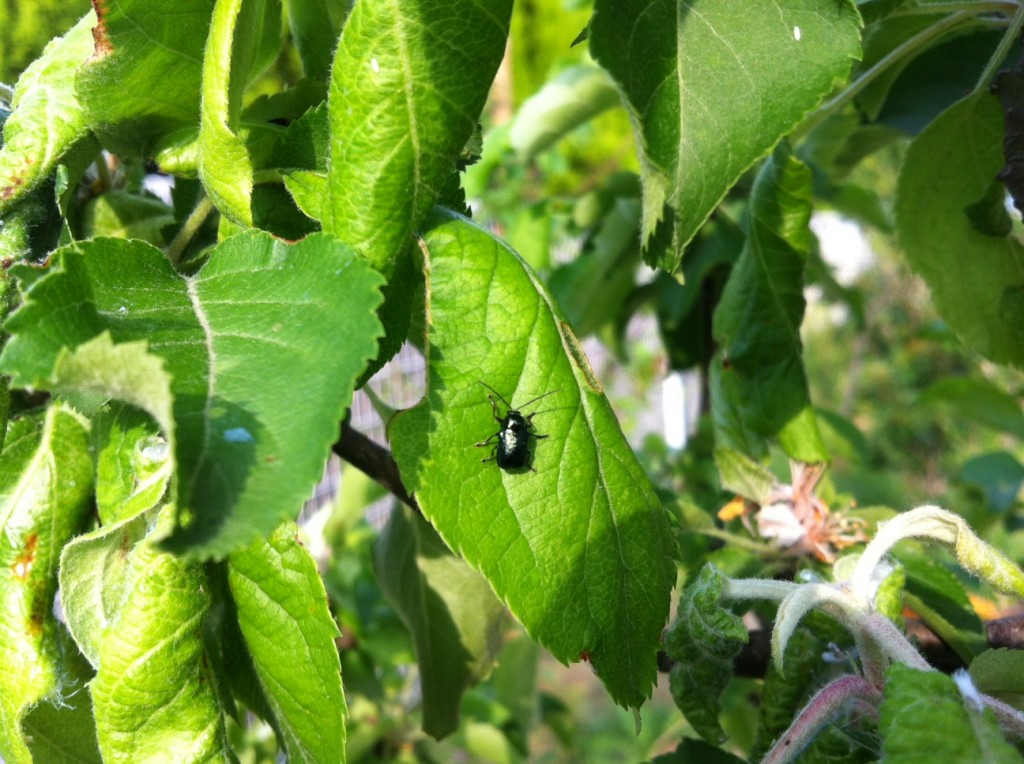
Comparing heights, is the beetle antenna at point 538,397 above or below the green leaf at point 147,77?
below

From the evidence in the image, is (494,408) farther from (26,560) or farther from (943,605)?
(943,605)

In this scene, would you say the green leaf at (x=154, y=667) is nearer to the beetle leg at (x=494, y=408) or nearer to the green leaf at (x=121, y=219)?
the beetle leg at (x=494, y=408)

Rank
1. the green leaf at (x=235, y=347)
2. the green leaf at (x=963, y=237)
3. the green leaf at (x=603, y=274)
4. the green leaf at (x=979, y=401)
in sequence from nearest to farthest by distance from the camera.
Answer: the green leaf at (x=235, y=347)
the green leaf at (x=963, y=237)
the green leaf at (x=603, y=274)
the green leaf at (x=979, y=401)

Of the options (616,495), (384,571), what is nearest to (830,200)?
(384,571)

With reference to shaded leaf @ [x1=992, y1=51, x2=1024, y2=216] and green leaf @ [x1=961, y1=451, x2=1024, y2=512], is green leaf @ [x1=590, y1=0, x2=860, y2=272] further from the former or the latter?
green leaf @ [x1=961, y1=451, x2=1024, y2=512]

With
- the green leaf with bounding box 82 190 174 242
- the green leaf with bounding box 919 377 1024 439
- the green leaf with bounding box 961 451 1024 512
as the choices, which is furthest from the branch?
the green leaf with bounding box 961 451 1024 512

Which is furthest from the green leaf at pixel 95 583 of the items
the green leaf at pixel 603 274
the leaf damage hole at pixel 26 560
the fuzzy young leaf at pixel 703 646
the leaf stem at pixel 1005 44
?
the green leaf at pixel 603 274
